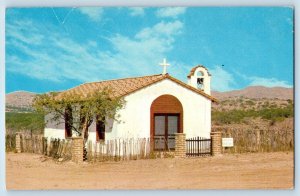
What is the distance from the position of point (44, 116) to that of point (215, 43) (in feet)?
11.0

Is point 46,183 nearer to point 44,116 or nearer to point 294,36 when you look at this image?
point 44,116

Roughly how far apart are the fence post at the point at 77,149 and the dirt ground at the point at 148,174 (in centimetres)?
20

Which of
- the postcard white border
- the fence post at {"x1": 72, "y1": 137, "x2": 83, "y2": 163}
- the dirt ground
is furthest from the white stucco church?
the postcard white border

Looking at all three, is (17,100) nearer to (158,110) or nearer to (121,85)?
(121,85)

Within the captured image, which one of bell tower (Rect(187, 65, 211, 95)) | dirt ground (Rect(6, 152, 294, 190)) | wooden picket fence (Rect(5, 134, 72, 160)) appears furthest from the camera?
wooden picket fence (Rect(5, 134, 72, 160))

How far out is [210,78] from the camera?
11.6 m

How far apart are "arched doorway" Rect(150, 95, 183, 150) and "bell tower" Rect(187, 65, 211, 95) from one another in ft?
1.79

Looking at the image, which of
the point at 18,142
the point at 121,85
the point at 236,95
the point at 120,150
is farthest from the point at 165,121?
the point at 18,142

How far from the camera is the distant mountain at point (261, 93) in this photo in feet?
36.3

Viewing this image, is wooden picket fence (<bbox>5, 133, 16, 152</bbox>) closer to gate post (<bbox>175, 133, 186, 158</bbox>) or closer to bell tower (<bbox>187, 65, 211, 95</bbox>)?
gate post (<bbox>175, 133, 186, 158</bbox>)

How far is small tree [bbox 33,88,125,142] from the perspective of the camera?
1165cm

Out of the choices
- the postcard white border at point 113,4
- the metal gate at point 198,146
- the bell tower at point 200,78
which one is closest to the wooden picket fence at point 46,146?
the postcard white border at point 113,4

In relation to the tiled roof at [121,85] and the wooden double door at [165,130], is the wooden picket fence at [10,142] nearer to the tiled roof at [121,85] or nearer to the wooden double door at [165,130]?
the tiled roof at [121,85]

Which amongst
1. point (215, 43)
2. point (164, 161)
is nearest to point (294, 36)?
point (215, 43)
